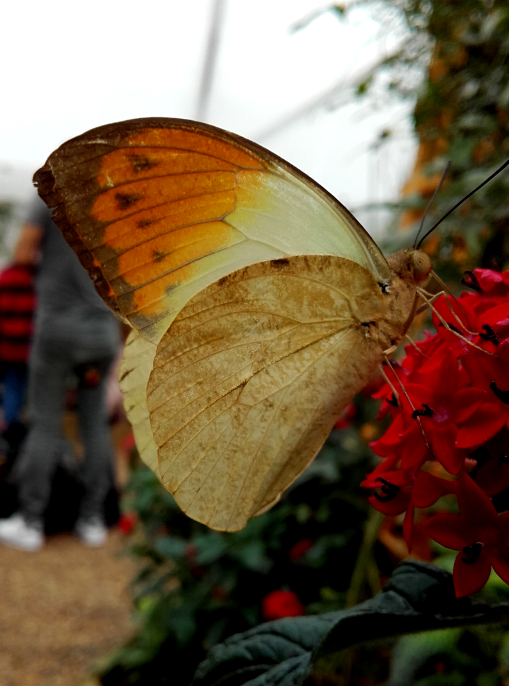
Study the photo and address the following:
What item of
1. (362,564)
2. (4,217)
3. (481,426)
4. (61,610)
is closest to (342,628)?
(481,426)

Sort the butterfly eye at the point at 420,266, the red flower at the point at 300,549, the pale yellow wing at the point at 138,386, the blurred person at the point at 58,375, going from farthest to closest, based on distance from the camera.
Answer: the blurred person at the point at 58,375 → the red flower at the point at 300,549 → the pale yellow wing at the point at 138,386 → the butterfly eye at the point at 420,266

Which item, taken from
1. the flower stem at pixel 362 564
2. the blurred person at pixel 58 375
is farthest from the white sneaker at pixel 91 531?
the flower stem at pixel 362 564

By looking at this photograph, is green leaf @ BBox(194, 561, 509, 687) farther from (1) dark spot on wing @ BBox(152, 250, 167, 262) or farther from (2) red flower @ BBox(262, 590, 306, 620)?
(2) red flower @ BBox(262, 590, 306, 620)

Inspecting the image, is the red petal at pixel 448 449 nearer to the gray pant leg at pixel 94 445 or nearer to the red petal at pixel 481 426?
the red petal at pixel 481 426

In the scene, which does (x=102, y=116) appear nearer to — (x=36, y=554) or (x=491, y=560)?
(x=36, y=554)

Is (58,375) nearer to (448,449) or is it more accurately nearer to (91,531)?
(91,531)
